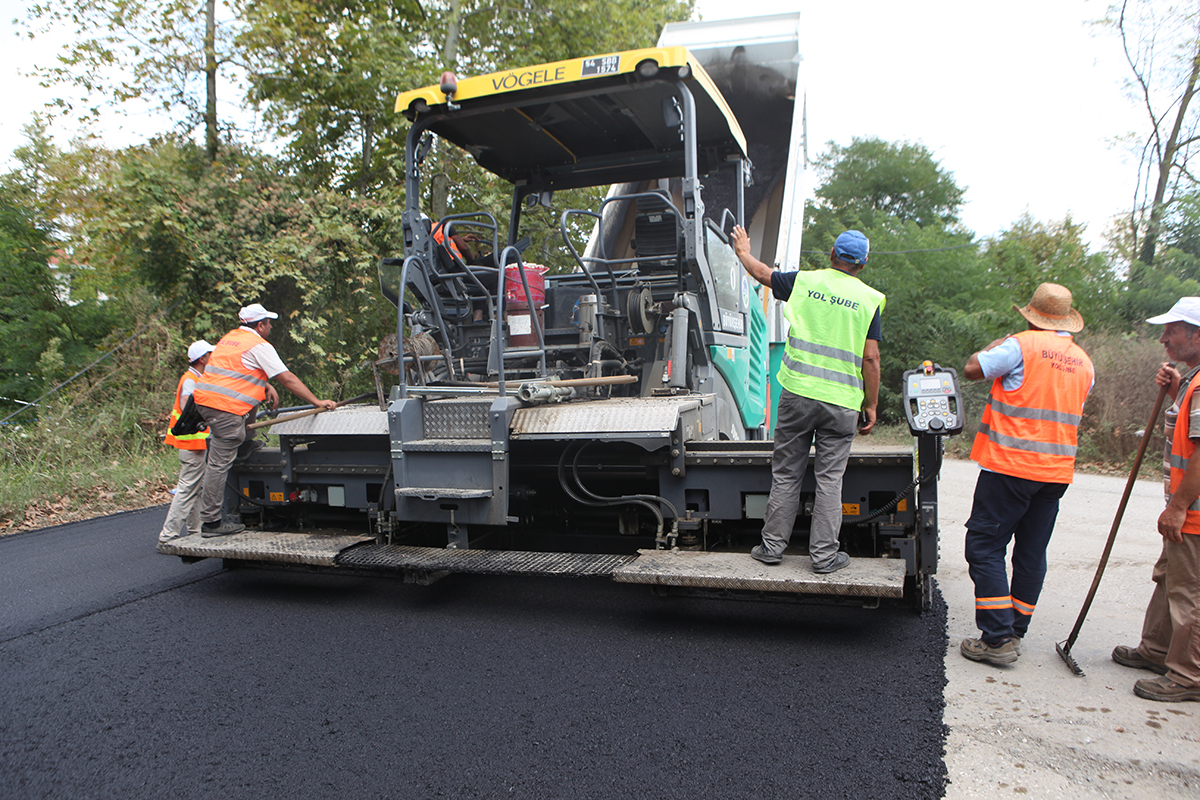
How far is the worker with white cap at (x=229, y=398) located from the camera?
4.57 meters

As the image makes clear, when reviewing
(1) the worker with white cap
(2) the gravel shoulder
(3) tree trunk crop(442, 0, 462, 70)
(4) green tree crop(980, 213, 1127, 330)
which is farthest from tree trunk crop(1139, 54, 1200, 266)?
(1) the worker with white cap

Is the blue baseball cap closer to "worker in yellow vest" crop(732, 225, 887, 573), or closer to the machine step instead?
"worker in yellow vest" crop(732, 225, 887, 573)

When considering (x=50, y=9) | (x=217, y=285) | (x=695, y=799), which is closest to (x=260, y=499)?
(x=695, y=799)

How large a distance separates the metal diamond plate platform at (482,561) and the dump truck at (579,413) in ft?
0.06

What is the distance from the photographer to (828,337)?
353 cm

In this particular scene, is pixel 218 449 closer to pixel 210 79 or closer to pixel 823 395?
pixel 823 395

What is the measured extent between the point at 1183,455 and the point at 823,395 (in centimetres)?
132

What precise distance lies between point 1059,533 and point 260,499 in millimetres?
5635

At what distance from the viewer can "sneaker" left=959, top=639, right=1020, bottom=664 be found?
10.6 feet

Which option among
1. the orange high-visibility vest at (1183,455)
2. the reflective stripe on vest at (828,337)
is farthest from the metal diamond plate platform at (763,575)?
the orange high-visibility vest at (1183,455)

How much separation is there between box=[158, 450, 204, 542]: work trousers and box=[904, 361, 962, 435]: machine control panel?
157 inches

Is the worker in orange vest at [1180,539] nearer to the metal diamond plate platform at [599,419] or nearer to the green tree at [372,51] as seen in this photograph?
the metal diamond plate platform at [599,419]

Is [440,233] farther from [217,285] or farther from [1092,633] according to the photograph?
[217,285]

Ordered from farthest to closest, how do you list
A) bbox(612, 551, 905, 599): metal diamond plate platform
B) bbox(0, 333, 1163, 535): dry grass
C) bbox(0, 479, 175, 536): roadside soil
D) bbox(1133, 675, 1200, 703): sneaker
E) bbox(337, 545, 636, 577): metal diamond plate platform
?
bbox(0, 333, 1163, 535): dry grass
bbox(0, 479, 175, 536): roadside soil
bbox(337, 545, 636, 577): metal diamond plate platform
bbox(612, 551, 905, 599): metal diamond plate platform
bbox(1133, 675, 1200, 703): sneaker
